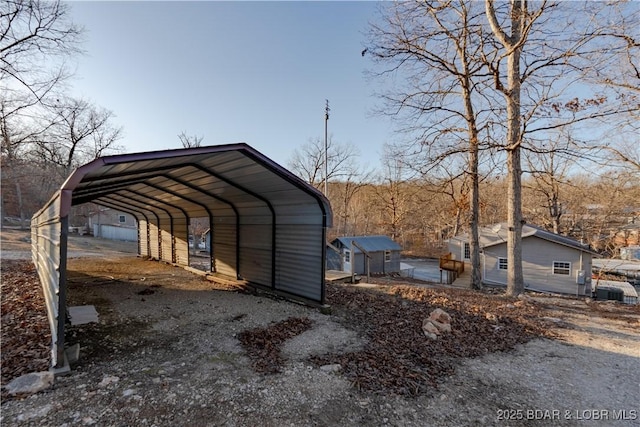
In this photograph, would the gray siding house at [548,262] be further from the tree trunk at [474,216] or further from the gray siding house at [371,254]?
the tree trunk at [474,216]

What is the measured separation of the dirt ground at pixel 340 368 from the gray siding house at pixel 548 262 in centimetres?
1152

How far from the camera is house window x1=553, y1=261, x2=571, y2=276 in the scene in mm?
16984

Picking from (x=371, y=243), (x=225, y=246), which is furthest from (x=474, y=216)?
(x=371, y=243)

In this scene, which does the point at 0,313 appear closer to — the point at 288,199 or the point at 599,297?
the point at 288,199

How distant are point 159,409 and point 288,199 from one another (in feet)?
16.1

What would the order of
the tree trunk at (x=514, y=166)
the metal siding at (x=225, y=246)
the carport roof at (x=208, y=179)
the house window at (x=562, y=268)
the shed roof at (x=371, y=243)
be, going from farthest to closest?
1. the shed roof at (x=371, y=243)
2. the house window at (x=562, y=268)
3. the metal siding at (x=225, y=246)
4. the tree trunk at (x=514, y=166)
5. the carport roof at (x=208, y=179)

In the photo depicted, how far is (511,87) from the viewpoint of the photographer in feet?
31.1

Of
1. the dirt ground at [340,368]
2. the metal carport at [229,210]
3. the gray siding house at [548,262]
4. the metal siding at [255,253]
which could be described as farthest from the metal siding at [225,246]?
the gray siding house at [548,262]

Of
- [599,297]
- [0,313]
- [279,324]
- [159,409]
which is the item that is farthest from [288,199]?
[599,297]

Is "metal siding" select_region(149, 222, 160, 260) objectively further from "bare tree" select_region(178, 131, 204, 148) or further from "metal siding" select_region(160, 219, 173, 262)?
"bare tree" select_region(178, 131, 204, 148)

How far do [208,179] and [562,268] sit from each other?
19162mm

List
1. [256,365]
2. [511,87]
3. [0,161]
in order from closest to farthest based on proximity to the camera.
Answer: [256,365]
[511,87]
[0,161]

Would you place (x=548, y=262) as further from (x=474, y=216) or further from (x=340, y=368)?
(x=340, y=368)

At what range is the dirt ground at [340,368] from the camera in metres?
3.12
